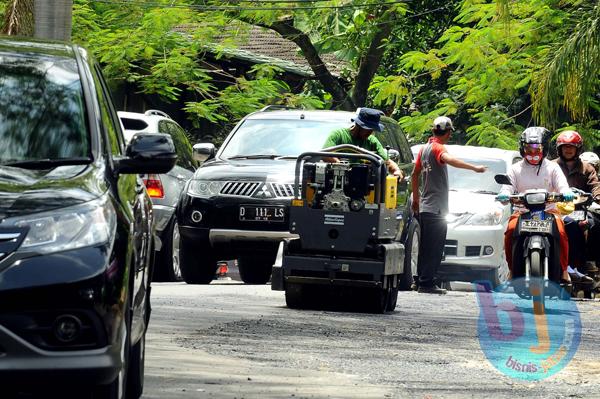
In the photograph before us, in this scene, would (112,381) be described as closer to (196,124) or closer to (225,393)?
(225,393)

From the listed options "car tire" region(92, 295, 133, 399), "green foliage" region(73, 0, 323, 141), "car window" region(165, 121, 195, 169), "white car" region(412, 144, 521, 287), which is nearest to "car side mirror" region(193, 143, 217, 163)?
"car window" region(165, 121, 195, 169)

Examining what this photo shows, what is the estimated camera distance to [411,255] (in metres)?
17.8

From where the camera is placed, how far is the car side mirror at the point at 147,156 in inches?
278

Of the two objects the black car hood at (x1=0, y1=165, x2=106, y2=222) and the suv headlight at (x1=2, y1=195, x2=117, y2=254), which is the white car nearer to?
the black car hood at (x1=0, y1=165, x2=106, y2=222)

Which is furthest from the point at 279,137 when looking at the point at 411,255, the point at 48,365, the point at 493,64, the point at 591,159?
the point at 493,64

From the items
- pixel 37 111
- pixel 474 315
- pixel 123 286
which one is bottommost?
pixel 474 315

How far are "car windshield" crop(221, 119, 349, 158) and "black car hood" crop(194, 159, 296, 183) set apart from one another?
0.91 ft

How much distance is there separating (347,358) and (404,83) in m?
23.0

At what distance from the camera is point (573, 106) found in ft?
66.6

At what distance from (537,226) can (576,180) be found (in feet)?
9.62

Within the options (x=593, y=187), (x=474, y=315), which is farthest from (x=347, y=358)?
(x=593, y=187)

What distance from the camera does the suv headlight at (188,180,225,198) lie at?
16297 millimetres

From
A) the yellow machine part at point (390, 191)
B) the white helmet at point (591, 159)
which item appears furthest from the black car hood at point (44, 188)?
the white helmet at point (591, 159)

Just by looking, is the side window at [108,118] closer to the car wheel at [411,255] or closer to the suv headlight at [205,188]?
the suv headlight at [205,188]
